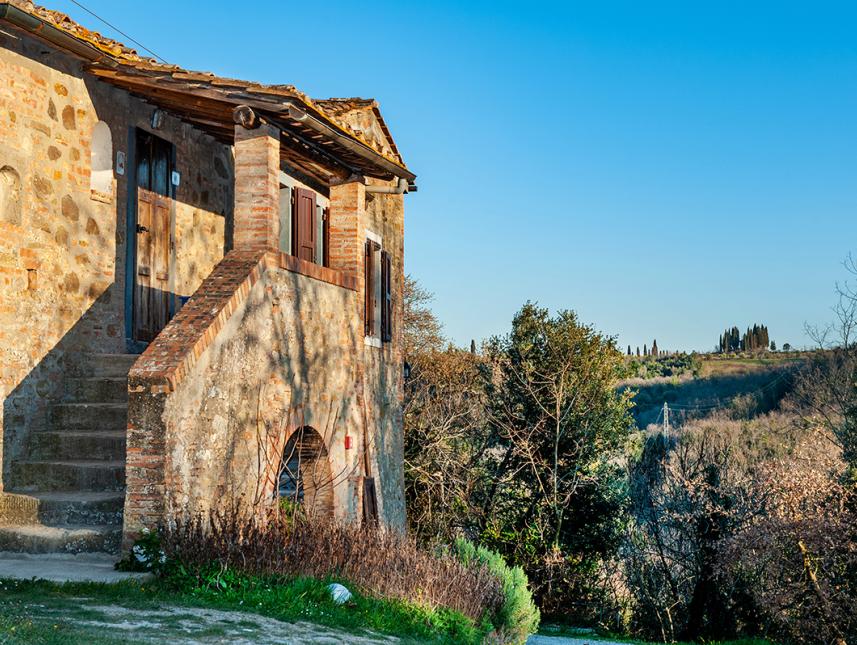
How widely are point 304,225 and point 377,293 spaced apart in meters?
2.26

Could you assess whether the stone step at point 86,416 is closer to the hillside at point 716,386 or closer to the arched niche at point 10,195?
Result: the arched niche at point 10,195

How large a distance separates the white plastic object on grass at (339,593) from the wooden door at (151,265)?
444 centimetres

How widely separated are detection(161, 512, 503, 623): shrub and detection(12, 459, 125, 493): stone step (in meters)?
1.22

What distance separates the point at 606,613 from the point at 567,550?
5.48 feet

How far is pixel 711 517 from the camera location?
19953mm

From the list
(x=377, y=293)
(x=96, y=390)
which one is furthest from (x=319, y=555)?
(x=377, y=293)

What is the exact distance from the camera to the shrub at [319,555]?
7297mm

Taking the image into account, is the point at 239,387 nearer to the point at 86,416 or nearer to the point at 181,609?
the point at 86,416

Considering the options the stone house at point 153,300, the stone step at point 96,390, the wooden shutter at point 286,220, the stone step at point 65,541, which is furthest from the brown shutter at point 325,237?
the stone step at point 65,541

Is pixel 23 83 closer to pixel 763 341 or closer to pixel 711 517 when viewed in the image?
pixel 711 517

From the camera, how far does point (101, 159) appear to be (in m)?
9.91

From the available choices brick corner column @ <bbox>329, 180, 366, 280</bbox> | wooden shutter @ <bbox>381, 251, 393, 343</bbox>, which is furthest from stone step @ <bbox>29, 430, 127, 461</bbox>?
wooden shutter @ <bbox>381, 251, 393, 343</bbox>

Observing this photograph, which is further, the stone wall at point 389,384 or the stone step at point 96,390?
the stone wall at point 389,384

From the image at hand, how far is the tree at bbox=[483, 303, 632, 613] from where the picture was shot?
22.0 m
